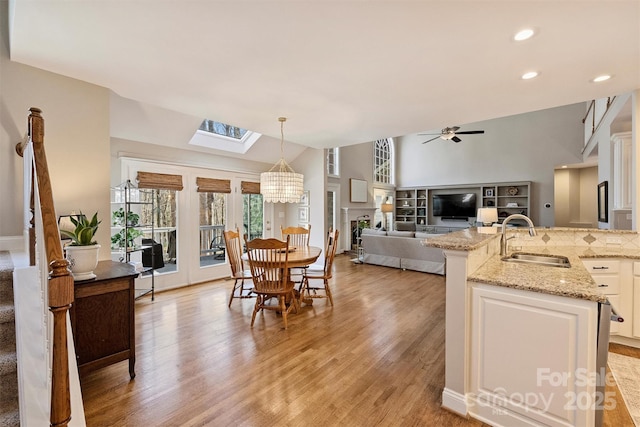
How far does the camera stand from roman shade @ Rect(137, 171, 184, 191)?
4109 mm

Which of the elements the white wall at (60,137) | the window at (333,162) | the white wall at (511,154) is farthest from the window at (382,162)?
the white wall at (60,137)

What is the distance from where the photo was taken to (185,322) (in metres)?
3.24

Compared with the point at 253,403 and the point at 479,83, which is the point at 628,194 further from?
the point at 253,403

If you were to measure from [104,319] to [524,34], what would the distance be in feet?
11.8

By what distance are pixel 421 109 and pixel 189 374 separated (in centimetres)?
358

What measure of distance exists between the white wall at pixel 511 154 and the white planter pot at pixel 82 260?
10.2m

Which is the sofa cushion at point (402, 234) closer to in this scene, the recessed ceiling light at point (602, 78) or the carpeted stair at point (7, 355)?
the recessed ceiling light at point (602, 78)

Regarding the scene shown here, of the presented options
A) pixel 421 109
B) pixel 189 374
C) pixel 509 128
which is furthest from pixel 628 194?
pixel 509 128

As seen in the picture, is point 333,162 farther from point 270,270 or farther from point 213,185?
point 270,270

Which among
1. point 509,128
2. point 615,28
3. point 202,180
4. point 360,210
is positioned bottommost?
point 360,210

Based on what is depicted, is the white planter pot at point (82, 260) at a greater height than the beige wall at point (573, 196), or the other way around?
the beige wall at point (573, 196)

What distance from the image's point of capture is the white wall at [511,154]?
315 inches

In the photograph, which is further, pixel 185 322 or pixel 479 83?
pixel 185 322

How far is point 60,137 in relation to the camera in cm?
250
